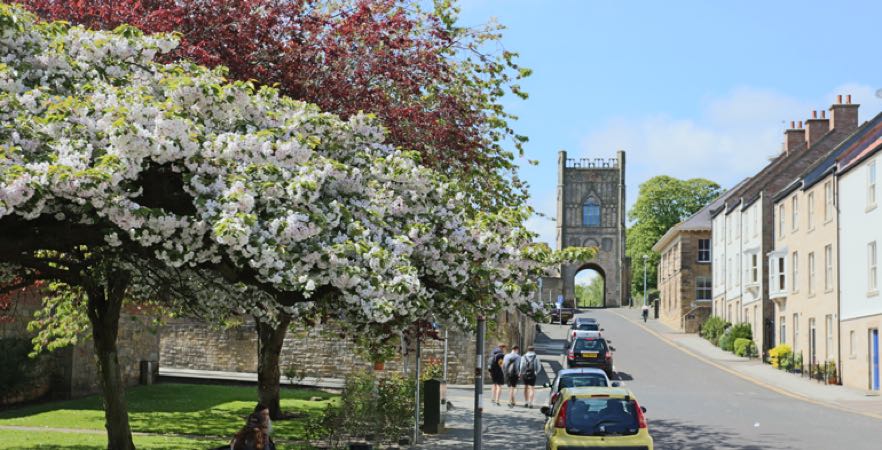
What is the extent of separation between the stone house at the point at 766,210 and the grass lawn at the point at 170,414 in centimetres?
3185

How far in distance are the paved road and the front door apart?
3.62 meters

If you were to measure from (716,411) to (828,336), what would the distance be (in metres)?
16.9

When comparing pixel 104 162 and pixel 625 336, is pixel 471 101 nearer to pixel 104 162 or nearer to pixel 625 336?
pixel 104 162

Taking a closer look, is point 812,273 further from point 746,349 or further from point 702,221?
point 702,221

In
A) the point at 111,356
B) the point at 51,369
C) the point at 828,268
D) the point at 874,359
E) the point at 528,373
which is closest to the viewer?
the point at 111,356

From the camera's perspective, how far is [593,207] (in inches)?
5064

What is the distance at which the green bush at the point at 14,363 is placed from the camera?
85.5 ft

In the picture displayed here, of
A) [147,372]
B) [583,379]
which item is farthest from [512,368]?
[147,372]

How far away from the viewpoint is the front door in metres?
35.3

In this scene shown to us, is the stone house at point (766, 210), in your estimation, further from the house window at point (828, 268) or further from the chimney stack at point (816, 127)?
the house window at point (828, 268)

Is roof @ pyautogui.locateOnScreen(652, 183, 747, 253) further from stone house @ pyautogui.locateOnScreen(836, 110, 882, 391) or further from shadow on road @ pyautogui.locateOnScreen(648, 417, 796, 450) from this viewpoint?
shadow on road @ pyautogui.locateOnScreen(648, 417, 796, 450)

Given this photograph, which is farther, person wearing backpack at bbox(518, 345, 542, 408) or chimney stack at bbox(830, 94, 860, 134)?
chimney stack at bbox(830, 94, 860, 134)

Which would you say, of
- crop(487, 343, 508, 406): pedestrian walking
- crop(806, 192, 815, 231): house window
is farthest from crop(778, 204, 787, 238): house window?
crop(487, 343, 508, 406): pedestrian walking

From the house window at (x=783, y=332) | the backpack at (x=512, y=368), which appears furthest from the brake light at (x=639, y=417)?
the house window at (x=783, y=332)
